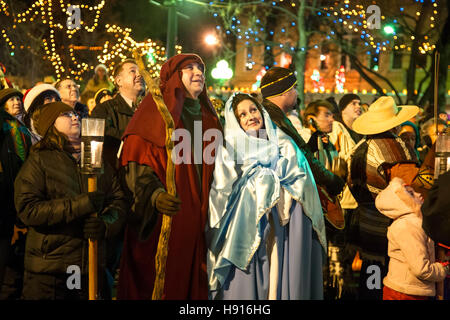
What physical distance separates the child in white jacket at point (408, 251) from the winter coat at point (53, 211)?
2170 mm

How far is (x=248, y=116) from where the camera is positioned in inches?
205

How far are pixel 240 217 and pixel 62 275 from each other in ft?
4.24

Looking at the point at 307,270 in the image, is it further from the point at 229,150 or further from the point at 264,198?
the point at 229,150

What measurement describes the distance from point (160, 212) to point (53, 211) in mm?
715

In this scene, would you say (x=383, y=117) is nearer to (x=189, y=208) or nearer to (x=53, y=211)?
(x=189, y=208)

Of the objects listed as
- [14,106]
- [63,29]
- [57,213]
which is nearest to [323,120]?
[63,29]

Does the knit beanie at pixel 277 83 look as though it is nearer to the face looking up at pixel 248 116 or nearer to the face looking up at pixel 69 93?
the face looking up at pixel 248 116

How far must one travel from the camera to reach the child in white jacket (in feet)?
18.2

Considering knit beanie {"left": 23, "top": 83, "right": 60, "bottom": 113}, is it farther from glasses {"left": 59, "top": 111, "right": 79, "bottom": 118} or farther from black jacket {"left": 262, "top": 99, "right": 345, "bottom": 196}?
black jacket {"left": 262, "top": 99, "right": 345, "bottom": 196}

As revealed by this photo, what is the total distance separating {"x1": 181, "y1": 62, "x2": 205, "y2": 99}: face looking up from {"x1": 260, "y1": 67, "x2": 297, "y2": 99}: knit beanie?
720mm
